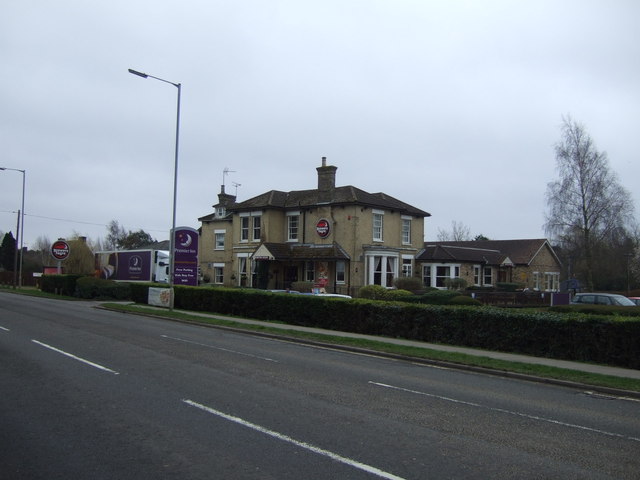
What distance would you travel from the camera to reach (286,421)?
728cm

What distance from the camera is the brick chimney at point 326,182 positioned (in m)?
40.1

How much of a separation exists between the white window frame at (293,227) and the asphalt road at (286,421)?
28.9 meters

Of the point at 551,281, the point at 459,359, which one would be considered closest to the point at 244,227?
the point at 459,359

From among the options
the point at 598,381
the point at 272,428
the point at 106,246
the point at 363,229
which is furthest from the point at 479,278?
the point at 106,246

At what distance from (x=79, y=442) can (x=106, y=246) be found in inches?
4704

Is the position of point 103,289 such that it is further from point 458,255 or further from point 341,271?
point 458,255

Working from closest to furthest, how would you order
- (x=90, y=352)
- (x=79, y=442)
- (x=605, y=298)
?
(x=79, y=442) → (x=90, y=352) → (x=605, y=298)

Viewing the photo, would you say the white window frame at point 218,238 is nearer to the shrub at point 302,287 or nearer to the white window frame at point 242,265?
the white window frame at point 242,265

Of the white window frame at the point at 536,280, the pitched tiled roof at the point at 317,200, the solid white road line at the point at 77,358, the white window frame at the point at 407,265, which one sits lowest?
the solid white road line at the point at 77,358

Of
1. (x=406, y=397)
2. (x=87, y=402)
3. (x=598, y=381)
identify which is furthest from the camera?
(x=598, y=381)

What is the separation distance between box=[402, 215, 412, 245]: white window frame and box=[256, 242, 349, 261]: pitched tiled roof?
6.33 metres

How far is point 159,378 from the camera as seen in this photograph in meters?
9.96

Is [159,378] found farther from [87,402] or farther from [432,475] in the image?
[432,475]

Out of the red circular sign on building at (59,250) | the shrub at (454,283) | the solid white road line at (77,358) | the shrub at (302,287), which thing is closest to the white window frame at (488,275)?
the shrub at (454,283)
